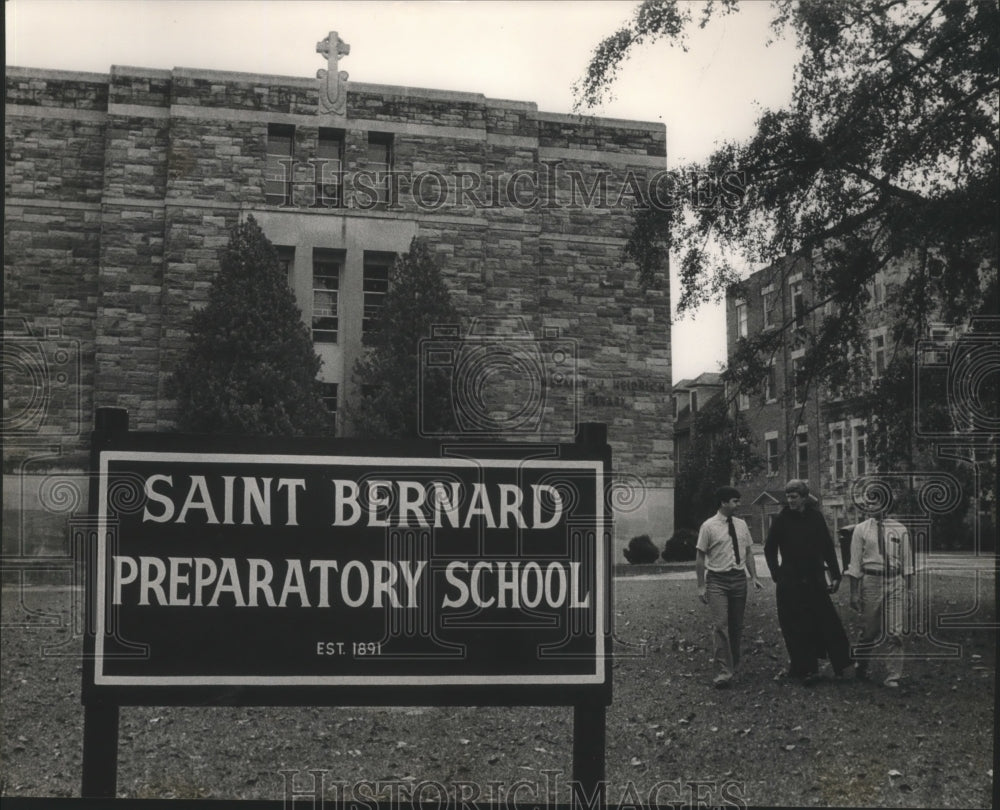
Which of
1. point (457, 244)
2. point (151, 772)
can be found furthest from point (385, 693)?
point (457, 244)

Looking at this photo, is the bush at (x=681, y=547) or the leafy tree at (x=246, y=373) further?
the bush at (x=681, y=547)

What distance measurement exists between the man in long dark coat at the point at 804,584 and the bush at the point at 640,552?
50cm

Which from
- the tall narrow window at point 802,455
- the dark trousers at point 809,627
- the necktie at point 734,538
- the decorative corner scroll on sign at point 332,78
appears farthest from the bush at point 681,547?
the decorative corner scroll on sign at point 332,78

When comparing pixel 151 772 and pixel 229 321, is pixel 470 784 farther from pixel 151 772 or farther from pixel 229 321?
pixel 229 321

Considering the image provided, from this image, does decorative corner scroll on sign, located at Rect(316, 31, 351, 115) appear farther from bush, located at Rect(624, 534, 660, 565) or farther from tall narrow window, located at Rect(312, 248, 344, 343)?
bush, located at Rect(624, 534, 660, 565)

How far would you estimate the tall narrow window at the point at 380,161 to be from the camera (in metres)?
4.23

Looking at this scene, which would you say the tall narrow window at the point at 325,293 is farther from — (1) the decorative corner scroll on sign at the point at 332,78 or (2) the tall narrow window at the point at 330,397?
(1) the decorative corner scroll on sign at the point at 332,78

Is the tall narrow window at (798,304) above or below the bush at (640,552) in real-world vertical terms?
above

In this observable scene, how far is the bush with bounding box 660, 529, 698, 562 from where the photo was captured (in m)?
4.12

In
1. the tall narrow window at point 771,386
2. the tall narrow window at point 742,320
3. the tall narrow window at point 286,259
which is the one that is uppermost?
the tall narrow window at point 286,259

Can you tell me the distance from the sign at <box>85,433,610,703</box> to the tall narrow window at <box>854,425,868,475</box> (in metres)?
1.32

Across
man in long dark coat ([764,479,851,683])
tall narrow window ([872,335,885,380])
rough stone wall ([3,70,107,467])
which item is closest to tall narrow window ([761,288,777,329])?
tall narrow window ([872,335,885,380])

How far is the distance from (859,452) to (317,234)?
260 centimetres

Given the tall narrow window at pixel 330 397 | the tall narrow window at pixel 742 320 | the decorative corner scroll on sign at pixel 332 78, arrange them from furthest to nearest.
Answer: the tall narrow window at pixel 742 320
the decorative corner scroll on sign at pixel 332 78
the tall narrow window at pixel 330 397
